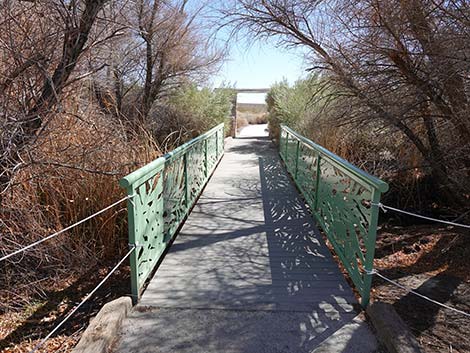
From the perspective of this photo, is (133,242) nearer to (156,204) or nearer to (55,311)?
(156,204)

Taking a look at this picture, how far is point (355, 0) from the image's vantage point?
4.04 meters

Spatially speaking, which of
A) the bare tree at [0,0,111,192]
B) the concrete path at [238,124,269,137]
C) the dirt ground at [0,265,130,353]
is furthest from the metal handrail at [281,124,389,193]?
the concrete path at [238,124,269,137]

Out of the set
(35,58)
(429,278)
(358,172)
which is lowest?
(429,278)

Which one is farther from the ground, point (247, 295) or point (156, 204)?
point (156, 204)

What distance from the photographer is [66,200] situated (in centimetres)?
362

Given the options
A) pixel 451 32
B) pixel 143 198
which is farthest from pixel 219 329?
pixel 451 32

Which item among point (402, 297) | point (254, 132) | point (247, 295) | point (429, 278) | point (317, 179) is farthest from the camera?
point (254, 132)

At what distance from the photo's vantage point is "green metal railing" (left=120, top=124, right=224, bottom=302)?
2.52 metres

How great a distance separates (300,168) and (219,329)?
4.03m

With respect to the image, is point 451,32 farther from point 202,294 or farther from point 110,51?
point 110,51

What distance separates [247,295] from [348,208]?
114 centimetres

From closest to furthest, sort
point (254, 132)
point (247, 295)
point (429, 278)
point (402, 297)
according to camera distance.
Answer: point (247, 295), point (402, 297), point (429, 278), point (254, 132)

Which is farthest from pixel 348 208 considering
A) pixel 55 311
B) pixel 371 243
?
pixel 55 311

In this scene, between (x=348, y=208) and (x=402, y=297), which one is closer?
(x=402, y=297)
